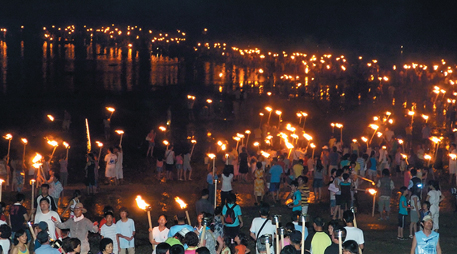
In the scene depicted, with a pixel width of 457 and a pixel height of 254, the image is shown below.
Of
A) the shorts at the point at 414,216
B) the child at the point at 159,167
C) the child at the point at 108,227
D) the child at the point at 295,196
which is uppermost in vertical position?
the child at the point at 108,227

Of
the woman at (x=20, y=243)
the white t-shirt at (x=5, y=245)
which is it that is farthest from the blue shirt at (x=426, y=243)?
the white t-shirt at (x=5, y=245)

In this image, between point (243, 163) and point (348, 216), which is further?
point (243, 163)

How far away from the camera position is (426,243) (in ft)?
28.2

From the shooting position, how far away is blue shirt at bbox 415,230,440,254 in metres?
8.59

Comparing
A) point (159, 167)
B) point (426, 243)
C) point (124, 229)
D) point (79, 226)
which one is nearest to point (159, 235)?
point (124, 229)

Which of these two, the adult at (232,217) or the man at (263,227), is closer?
the man at (263,227)

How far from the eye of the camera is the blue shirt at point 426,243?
859cm

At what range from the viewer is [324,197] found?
55.1 feet

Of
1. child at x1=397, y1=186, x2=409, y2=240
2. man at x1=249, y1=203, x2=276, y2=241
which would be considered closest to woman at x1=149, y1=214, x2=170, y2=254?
man at x1=249, y1=203, x2=276, y2=241

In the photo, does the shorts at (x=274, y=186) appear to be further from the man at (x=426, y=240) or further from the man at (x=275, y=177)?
the man at (x=426, y=240)

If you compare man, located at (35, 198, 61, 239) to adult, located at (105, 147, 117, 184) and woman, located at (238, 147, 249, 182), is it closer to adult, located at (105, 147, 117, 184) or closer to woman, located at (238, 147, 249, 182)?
adult, located at (105, 147, 117, 184)

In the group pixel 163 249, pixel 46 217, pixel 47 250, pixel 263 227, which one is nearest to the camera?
pixel 163 249

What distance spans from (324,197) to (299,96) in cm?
2236

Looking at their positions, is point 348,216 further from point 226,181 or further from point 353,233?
point 226,181
